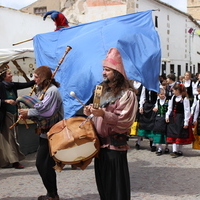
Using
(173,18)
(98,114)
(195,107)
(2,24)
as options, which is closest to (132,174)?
(195,107)

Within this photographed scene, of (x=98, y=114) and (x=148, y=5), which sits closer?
(x=98, y=114)

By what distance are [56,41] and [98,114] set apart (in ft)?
15.0

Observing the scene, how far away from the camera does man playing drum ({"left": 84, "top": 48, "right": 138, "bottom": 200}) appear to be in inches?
150

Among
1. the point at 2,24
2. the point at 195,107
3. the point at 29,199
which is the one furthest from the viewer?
the point at 2,24

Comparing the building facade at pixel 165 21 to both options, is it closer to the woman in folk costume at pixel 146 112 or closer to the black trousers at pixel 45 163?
the woman in folk costume at pixel 146 112

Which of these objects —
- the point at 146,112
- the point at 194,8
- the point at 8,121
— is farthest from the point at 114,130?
the point at 194,8

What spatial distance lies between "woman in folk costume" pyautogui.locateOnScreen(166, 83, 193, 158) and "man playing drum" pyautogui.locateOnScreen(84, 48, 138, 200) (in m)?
4.77

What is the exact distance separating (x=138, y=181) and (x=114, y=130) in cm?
281

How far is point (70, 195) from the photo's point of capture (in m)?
5.63

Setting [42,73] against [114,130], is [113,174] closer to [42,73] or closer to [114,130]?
[114,130]

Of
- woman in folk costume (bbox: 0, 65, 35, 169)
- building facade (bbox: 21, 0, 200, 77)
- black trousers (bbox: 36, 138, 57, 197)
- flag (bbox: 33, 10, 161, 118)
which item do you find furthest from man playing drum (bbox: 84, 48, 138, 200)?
building facade (bbox: 21, 0, 200, 77)

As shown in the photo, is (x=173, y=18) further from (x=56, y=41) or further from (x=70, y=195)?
(x=70, y=195)

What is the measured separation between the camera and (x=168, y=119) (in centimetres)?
873

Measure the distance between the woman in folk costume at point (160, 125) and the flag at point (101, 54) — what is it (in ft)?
6.71
